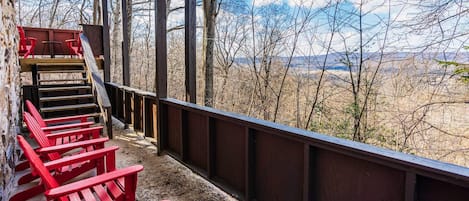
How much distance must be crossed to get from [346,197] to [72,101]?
6.47 m

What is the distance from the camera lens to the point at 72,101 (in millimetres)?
6719

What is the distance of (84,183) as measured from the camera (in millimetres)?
1979

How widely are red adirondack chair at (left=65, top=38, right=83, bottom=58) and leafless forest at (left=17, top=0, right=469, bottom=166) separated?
3.61m

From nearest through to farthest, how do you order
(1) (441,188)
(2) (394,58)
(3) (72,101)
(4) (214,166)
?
(1) (441,188) < (4) (214,166) < (2) (394,58) < (3) (72,101)

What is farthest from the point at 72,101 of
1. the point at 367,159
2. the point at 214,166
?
the point at 367,159

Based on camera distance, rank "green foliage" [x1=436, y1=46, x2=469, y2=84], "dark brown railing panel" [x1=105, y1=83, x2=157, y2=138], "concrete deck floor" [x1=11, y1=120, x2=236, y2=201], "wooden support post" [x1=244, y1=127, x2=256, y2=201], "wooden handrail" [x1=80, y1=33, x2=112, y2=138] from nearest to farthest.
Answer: "wooden support post" [x1=244, y1=127, x2=256, y2=201] → "concrete deck floor" [x1=11, y1=120, x2=236, y2=201] → "green foliage" [x1=436, y1=46, x2=469, y2=84] → "dark brown railing panel" [x1=105, y1=83, x2=157, y2=138] → "wooden handrail" [x1=80, y1=33, x2=112, y2=138]

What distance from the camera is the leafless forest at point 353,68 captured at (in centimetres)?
461

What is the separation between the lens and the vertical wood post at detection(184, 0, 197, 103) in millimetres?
4309

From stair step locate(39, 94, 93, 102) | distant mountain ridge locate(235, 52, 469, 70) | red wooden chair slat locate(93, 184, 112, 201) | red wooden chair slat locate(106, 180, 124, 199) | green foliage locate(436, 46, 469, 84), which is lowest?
red wooden chair slat locate(106, 180, 124, 199)

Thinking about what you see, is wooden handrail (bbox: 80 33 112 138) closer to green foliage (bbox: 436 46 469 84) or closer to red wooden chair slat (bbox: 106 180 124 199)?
red wooden chair slat (bbox: 106 180 124 199)

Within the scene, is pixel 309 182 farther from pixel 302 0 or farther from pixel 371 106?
pixel 302 0

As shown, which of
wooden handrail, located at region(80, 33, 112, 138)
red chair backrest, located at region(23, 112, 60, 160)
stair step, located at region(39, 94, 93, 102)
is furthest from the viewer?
stair step, located at region(39, 94, 93, 102)

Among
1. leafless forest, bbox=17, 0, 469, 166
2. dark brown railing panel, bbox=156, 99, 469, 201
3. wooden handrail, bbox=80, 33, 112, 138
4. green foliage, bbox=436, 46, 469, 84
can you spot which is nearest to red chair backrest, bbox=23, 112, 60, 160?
dark brown railing panel, bbox=156, 99, 469, 201

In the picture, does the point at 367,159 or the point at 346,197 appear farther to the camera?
the point at 346,197
